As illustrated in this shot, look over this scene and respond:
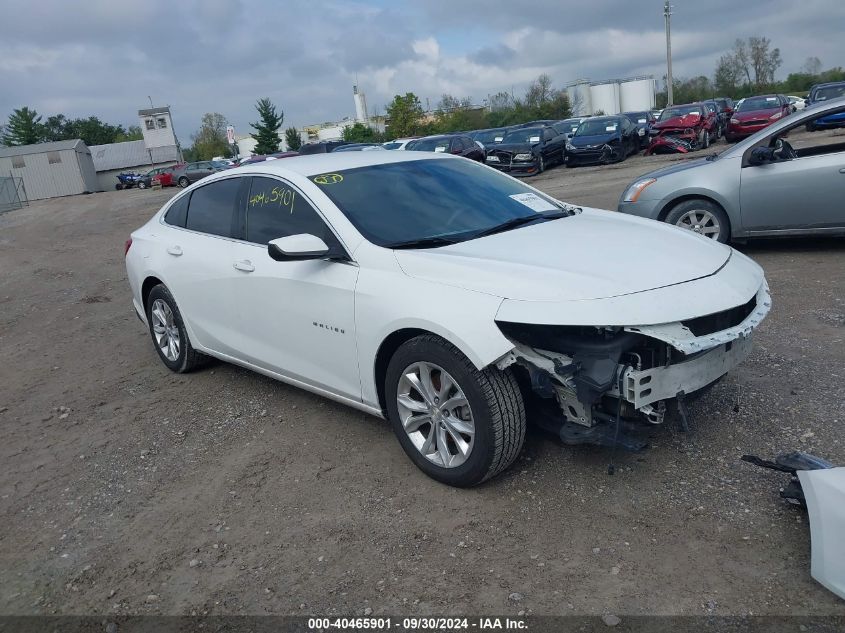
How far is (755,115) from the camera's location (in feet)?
80.5

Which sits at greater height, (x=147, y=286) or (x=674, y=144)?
(x=147, y=286)

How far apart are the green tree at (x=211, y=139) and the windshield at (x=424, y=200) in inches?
3481

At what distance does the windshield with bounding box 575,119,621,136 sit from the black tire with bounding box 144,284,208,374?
20812 millimetres

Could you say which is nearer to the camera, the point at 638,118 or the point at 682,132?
the point at 682,132

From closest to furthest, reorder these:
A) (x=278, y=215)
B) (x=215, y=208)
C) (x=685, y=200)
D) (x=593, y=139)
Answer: (x=278, y=215) → (x=215, y=208) → (x=685, y=200) → (x=593, y=139)

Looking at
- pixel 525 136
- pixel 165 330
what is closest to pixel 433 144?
pixel 525 136

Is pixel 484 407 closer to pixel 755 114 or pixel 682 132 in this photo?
pixel 682 132

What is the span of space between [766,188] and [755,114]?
64.7 ft

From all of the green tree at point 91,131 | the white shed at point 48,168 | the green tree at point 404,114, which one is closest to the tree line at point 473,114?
the green tree at point 404,114

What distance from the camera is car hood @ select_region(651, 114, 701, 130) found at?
2456 cm

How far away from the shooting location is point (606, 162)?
24.0 meters

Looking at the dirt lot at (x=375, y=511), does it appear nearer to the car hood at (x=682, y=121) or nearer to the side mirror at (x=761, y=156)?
the side mirror at (x=761, y=156)

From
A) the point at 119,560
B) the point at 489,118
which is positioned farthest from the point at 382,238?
the point at 489,118

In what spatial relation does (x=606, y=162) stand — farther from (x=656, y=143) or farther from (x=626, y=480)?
(x=626, y=480)
